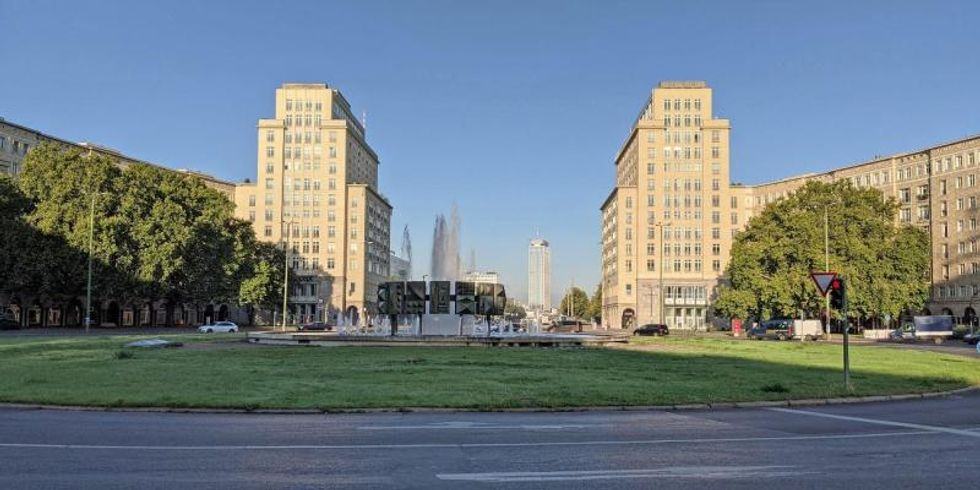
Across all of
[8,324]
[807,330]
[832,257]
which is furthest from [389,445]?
[832,257]

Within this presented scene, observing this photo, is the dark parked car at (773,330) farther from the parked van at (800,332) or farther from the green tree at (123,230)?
the green tree at (123,230)

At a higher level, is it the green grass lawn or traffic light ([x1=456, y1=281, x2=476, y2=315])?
traffic light ([x1=456, y1=281, x2=476, y2=315])

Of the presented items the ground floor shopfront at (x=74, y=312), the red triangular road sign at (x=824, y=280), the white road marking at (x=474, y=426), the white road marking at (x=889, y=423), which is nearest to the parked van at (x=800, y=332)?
the red triangular road sign at (x=824, y=280)

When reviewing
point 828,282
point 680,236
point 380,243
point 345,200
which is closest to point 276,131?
point 345,200

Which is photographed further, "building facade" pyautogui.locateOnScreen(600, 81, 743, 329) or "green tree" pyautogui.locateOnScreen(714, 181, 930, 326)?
"building facade" pyautogui.locateOnScreen(600, 81, 743, 329)

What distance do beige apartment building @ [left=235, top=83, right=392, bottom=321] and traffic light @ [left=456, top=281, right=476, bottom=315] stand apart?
304 feet

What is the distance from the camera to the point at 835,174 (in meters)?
132

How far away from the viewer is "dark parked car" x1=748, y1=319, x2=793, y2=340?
232 feet

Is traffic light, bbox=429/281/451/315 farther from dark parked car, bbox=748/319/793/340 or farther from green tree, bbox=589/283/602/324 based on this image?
green tree, bbox=589/283/602/324

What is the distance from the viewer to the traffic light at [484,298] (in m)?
43.8

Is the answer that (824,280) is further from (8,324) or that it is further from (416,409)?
(8,324)

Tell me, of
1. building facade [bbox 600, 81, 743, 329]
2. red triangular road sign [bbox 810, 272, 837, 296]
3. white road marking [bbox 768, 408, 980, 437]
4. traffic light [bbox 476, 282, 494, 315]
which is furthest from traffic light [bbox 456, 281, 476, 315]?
building facade [bbox 600, 81, 743, 329]

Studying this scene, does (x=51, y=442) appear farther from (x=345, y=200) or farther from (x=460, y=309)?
(x=345, y=200)

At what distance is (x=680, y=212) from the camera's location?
128500 mm
